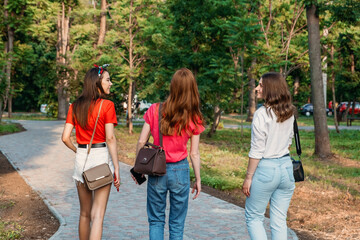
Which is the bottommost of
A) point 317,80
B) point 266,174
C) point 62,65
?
point 266,174

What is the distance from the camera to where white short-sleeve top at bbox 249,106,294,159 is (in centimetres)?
391

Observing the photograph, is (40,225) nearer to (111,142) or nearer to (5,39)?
(111,142)

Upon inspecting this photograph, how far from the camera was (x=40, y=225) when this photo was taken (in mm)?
6168

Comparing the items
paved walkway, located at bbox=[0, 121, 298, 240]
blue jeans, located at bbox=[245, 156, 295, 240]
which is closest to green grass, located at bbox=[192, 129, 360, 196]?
paved walkway, located at bbox=[0, 121, 298, 240]

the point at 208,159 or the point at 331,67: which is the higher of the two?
the point at 331,67

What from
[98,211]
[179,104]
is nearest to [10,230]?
[98,211]

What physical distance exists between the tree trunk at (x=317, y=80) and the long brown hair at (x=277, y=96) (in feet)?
32.0

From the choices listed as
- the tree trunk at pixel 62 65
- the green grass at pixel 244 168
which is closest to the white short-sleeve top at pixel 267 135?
the green grass at pixel 244 168

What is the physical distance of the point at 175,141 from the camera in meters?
3.99

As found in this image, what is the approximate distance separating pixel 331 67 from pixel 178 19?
8.94 metres

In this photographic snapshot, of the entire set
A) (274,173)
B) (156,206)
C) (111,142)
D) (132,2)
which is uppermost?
(132,2)

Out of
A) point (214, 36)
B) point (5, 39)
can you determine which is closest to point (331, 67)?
point (214, 36)

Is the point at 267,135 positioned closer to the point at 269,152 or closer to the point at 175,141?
the point at 269,152

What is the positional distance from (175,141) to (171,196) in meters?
0.51
